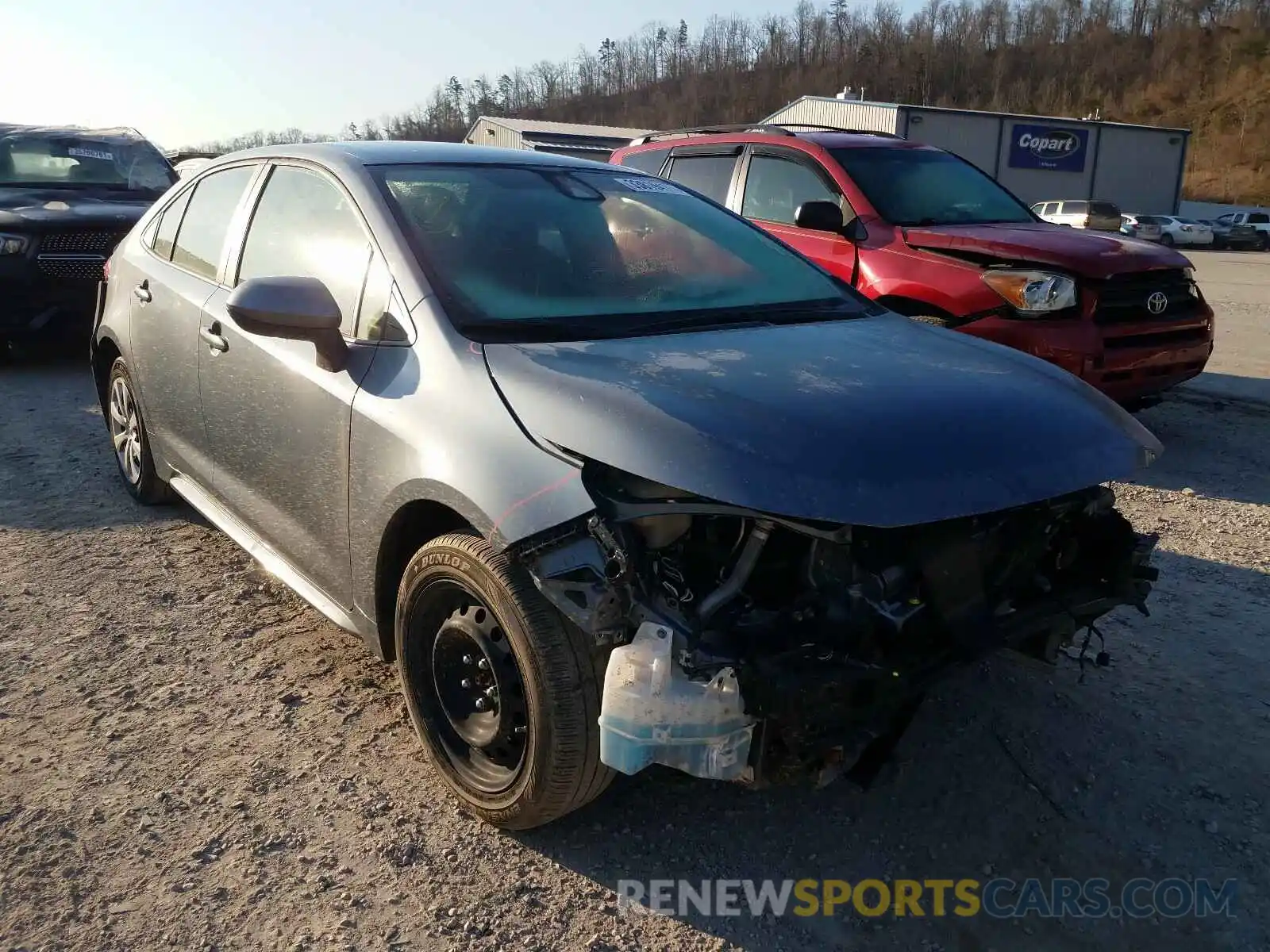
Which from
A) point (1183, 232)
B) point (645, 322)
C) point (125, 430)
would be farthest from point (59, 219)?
point (1183, 232)

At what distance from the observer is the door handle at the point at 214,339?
A: 363cm

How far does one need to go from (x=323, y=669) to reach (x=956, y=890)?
7.02 feet

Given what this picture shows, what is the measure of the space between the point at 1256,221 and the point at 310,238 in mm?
44103

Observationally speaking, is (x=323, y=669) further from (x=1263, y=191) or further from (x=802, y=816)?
(x=1263, y=191)

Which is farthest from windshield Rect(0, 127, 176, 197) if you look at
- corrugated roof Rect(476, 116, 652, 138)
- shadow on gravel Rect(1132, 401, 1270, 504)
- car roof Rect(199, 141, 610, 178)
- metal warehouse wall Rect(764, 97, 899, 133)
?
metal warehouse wall Rect(764, 97, 899, 133)

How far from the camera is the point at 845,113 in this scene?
40.2 metres

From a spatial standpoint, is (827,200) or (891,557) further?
(827,200)

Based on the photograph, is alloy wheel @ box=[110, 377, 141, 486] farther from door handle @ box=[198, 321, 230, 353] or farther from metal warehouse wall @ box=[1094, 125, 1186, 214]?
metal warehouse wall @ box=[1094, 125, 1186, 214]

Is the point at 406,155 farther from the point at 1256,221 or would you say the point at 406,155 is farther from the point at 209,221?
the point at 1256,221

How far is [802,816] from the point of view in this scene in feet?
9.14

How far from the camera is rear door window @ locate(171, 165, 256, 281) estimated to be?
3.95 m

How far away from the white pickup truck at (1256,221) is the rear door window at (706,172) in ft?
127

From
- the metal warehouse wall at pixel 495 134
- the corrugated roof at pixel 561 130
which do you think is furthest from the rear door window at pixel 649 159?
the metal warehouse wall at pixel 495 134

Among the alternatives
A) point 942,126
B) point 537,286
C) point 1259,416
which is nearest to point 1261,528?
point 1259,416
